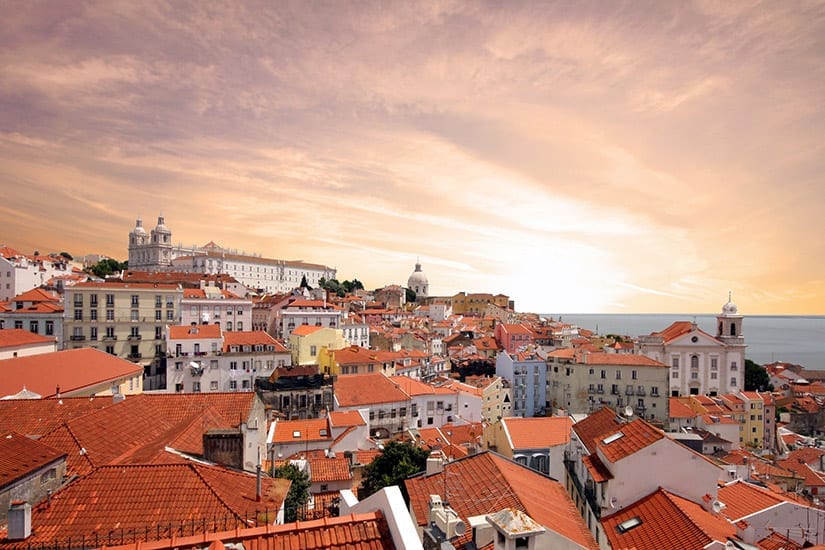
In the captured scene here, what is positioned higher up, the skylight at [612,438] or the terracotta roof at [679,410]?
the skylight at [612,438]

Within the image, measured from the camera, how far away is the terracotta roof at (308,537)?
16.6 feet

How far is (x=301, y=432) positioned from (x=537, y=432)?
13787 mm

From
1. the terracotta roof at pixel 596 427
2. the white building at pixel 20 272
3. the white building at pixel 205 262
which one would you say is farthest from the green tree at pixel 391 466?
the white building at pixel 205 262

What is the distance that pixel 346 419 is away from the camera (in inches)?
1147

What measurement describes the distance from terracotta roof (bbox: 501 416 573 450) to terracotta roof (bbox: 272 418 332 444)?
11.0m

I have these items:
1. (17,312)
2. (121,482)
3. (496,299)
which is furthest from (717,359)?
(496,299)

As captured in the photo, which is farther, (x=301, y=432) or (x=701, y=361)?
(x=701, y=361)

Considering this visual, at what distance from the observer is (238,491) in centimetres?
959

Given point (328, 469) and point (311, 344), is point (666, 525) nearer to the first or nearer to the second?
point (328, 469)

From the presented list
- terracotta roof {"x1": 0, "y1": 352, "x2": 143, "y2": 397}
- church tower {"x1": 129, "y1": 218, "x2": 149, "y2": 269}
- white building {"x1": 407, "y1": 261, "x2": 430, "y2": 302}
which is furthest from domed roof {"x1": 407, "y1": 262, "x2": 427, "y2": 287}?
terracotta roof {"x1": 0, "y1": 352, "x2": 143, "y2": 397}

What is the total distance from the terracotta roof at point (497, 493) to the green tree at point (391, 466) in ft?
24.8

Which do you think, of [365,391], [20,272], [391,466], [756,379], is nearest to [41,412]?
[391,466]

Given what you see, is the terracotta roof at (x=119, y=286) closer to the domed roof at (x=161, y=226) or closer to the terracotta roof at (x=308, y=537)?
the terracotta roof at (x=308, y=537)

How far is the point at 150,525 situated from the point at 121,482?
160 cm
